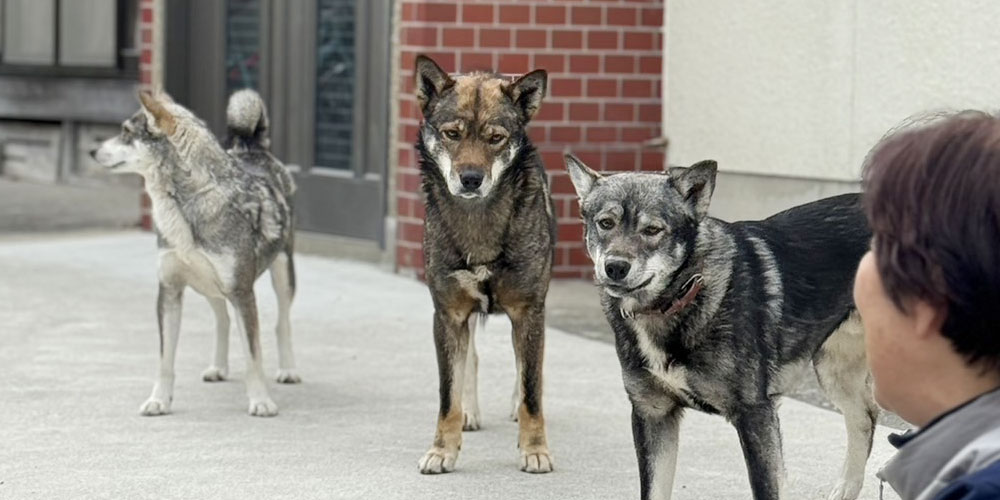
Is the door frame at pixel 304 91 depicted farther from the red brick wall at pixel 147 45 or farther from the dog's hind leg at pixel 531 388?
the dog's hind leg at pixel 531 388

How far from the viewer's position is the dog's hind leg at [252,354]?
7.14 metres

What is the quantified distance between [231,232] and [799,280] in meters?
2.98

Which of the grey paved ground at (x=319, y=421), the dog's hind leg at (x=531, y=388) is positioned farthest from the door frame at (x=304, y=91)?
the dog's hind leg at (x=531, y=388)

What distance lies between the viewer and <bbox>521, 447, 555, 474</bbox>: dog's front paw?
6.14 metres

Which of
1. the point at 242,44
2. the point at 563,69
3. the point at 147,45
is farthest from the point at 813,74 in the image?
the point at 147,45

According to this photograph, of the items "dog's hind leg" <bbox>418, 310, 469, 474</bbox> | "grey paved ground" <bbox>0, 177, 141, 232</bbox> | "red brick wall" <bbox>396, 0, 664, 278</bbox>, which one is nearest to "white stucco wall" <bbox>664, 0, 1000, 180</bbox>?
"red brick wall" <bbox>396, 0, 664, 278</bbox>

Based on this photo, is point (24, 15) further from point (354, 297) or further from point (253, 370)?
point (253, 370)

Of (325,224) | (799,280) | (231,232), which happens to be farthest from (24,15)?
(799,280)

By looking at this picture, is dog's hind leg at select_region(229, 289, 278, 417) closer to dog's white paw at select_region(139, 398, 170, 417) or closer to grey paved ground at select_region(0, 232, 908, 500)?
grey paved ground at select_region(0, 232, 908, 500)

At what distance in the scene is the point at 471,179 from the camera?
6051 millimetres

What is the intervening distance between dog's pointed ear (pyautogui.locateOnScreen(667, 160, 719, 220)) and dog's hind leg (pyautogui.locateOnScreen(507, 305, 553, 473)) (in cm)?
155

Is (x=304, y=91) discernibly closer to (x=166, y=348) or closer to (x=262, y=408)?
(x=166, y=348)

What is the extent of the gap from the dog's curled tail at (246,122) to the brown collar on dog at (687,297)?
3.64 metres

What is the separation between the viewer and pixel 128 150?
284 inches
